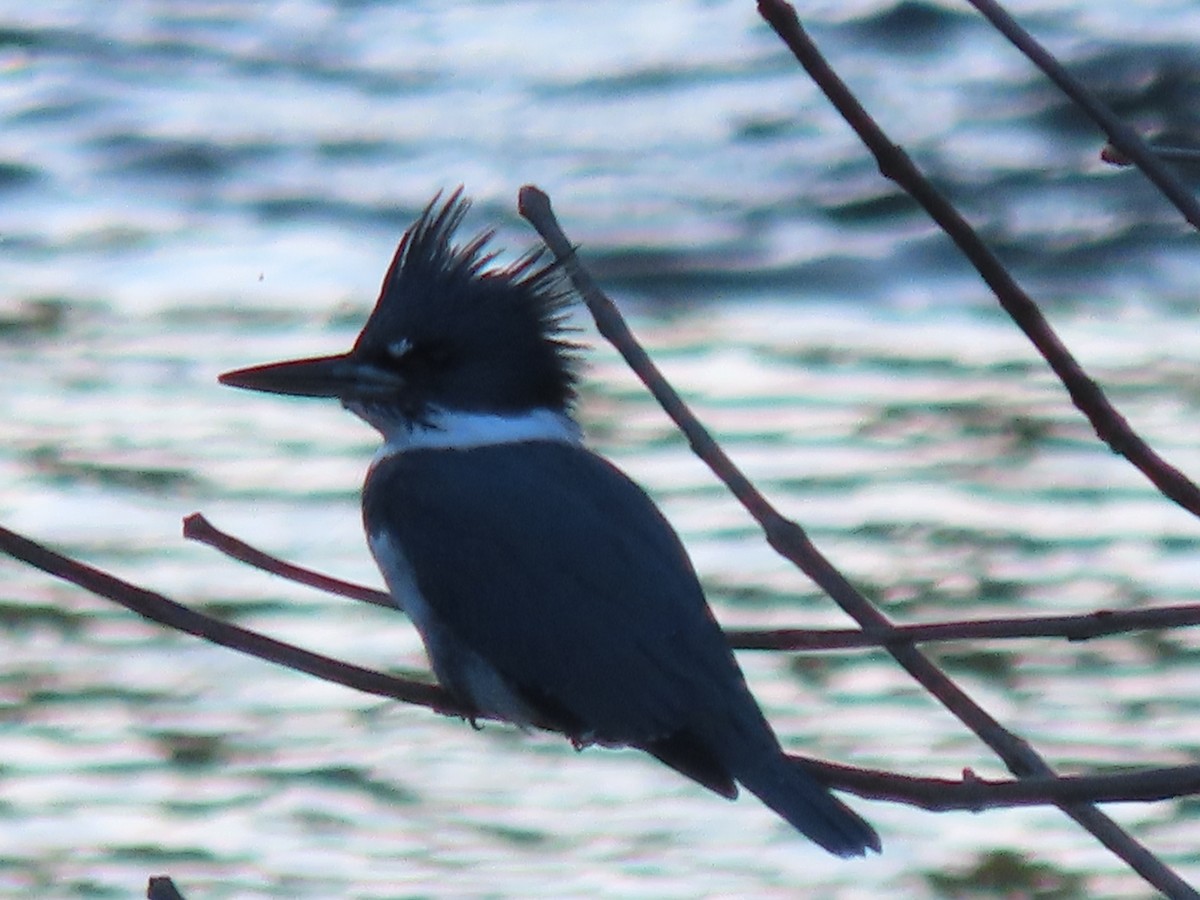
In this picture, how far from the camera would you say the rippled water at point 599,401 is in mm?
3770

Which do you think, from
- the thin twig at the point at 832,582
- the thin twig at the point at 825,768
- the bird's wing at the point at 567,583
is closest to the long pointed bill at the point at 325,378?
the bird's wing at the point at 567,583

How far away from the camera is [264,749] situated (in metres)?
3.94

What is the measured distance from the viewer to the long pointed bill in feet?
8.37

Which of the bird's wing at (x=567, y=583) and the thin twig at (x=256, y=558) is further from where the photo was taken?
the bird's wing at (x=567, y=583)

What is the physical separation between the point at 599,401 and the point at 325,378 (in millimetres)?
2332

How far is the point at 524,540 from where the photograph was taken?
8.11ft

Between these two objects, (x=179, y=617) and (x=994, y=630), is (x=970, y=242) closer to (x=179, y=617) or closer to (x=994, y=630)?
(x=994, y=630)

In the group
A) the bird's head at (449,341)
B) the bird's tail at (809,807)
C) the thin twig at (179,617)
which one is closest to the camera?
the thin twig at (179,617)

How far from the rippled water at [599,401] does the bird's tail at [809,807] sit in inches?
55.4

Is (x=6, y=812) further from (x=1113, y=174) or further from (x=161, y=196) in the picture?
(x=1113, y=174)

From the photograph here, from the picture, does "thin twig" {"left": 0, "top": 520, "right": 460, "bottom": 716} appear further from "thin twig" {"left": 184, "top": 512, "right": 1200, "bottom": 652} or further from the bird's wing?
the bird's wing

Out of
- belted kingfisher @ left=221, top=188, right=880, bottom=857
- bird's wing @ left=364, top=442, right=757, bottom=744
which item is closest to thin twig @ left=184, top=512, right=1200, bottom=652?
belted kingfisher @ left=221, top=188, right=880, bottom=857

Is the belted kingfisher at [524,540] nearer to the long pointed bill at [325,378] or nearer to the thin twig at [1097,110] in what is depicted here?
the long pointed bill at [325,378]

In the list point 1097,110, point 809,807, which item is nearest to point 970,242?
point 1097,110
